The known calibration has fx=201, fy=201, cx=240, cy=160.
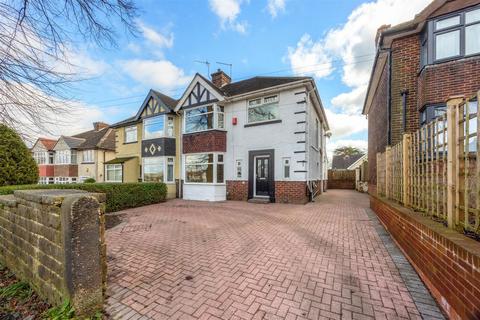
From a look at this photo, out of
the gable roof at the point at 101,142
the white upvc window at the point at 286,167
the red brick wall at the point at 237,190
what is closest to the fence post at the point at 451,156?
the white upvc window at the point at 286,167

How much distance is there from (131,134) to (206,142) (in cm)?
850

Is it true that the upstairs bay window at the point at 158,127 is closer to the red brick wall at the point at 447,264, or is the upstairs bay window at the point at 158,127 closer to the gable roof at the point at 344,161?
the red brick wall at the point at 447,264

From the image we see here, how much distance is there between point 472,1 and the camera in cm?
647

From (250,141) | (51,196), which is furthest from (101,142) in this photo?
(51,196)

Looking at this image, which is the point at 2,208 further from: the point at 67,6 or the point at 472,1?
the point at 472,1

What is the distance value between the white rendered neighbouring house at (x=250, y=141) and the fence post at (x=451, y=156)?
25.4 ft

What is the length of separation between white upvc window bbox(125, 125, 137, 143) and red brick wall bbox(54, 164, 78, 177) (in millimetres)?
11232

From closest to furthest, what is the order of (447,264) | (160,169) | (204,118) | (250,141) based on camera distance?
(447,264) < (250,141) < (204,118) < (160,169)

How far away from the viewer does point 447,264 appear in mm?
2230

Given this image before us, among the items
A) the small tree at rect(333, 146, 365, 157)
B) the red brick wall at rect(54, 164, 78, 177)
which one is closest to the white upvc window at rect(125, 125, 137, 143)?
the red brick wall at rect(54, 164, 78, 177)

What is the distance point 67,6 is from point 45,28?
1.45ft

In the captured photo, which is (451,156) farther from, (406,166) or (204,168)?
(204,168)

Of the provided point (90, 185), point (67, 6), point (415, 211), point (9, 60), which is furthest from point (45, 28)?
point (90, 185)

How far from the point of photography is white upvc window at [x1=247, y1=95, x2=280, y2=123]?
11242 mm
